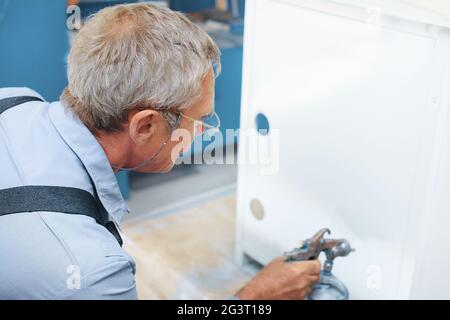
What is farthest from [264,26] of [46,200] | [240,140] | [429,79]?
[46,200]

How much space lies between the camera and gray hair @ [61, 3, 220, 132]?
33.2 inches

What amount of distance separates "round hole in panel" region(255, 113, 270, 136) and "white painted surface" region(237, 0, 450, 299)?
16 mm

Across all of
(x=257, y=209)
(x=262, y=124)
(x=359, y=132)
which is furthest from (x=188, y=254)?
(x=359, y=132)

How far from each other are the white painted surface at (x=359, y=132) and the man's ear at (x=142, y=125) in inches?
18.4

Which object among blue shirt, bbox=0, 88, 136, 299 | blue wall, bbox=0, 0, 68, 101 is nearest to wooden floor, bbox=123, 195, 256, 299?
blue wall, bbox=0, 0, 68, 101

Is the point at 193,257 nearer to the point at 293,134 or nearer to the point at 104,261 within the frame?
the point at 293,134

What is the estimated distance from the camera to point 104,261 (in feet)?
2.48

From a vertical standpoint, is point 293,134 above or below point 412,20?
below

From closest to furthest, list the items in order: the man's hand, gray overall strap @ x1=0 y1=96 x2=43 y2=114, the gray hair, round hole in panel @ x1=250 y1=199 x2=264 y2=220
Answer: the gray hair
gray overall strap @ x1=0 y1=96 x2=43 y2=114
the man's hand
round hole in panel @ x1=250 y1=199 x2=264 y2=220

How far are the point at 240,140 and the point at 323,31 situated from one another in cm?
42

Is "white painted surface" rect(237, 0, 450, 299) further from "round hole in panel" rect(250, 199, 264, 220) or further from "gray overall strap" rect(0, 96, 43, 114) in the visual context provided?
"gray overall strap" rect(0, 96, 43, 114)

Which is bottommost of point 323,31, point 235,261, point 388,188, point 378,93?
point 235,261

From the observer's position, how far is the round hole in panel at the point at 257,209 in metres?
1.49

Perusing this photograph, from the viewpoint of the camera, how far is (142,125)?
888 mm
